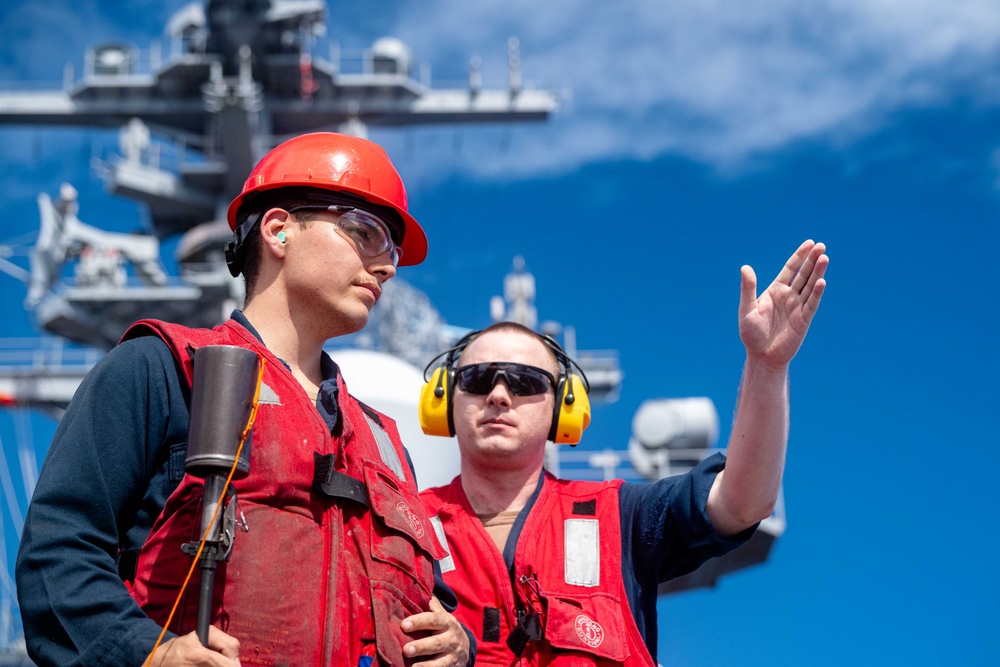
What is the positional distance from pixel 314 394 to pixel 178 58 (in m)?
18.6

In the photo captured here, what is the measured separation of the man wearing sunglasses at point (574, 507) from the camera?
116 inches

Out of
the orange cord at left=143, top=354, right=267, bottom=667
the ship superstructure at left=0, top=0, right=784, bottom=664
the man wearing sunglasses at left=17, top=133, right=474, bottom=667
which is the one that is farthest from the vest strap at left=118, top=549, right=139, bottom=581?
the ship superstructure at left=0, top=0, right=784, bottom=664

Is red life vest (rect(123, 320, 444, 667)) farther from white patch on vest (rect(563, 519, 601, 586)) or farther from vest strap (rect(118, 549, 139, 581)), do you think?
white patch on vest (rect(563, 519, 601, 586))

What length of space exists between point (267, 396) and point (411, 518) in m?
0.52

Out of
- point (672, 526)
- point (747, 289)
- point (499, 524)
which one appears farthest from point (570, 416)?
point (747, 289)

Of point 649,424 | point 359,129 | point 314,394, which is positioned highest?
point 359,129

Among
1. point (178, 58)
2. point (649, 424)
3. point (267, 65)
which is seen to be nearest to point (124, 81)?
point (178, 58)

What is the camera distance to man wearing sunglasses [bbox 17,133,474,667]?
1.98 meters

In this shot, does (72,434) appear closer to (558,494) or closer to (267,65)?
(558,494)

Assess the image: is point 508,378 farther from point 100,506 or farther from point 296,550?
point 100,506

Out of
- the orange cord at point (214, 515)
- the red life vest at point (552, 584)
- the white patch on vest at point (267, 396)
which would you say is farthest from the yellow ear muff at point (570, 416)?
the orange cord at point (214, 515)

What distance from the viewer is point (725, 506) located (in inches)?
122

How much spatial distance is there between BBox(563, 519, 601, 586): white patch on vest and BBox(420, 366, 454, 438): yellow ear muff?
2.42 ft

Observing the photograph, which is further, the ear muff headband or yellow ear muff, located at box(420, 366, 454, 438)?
yellow ear muff, located at box(420, 366, 454, 438)
